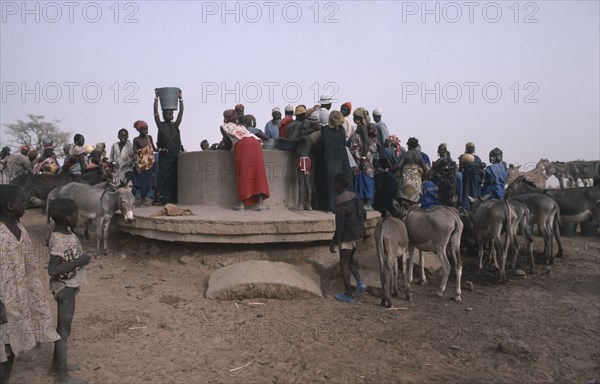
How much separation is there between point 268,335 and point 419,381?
188 cm

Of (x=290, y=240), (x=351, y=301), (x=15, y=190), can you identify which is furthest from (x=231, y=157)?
(x=15, y=190)

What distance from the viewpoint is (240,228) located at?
295 inches

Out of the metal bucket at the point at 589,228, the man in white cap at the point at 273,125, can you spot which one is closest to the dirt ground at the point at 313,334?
the man in white cap at the point at 273,125

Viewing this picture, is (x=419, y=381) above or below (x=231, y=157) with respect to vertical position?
below

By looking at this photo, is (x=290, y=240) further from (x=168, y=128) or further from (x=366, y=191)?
(x=168, y=128)

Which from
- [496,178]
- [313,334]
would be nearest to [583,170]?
[496,178]

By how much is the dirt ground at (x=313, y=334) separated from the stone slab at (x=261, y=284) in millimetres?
141

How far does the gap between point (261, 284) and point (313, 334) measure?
4.75ft

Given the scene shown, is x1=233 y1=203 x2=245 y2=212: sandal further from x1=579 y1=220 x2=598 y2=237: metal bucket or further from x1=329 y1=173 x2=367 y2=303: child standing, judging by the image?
x1=579 y1=220 x2=598 y2=237: metal bucket

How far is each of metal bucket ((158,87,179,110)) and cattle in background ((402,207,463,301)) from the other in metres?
5.27

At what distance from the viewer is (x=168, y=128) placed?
30.7 feet

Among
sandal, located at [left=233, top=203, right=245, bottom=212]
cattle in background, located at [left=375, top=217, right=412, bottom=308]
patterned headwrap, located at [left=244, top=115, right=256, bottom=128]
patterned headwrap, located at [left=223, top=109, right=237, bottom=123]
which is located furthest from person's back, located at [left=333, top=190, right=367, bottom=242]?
patterned headwrap, located at [left=244, top=115, right=256, bottom=128]

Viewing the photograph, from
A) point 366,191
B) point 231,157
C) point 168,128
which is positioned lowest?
point 366,191

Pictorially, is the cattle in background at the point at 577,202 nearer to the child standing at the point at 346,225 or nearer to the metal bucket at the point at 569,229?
the metal bucket at the point at 569,229
